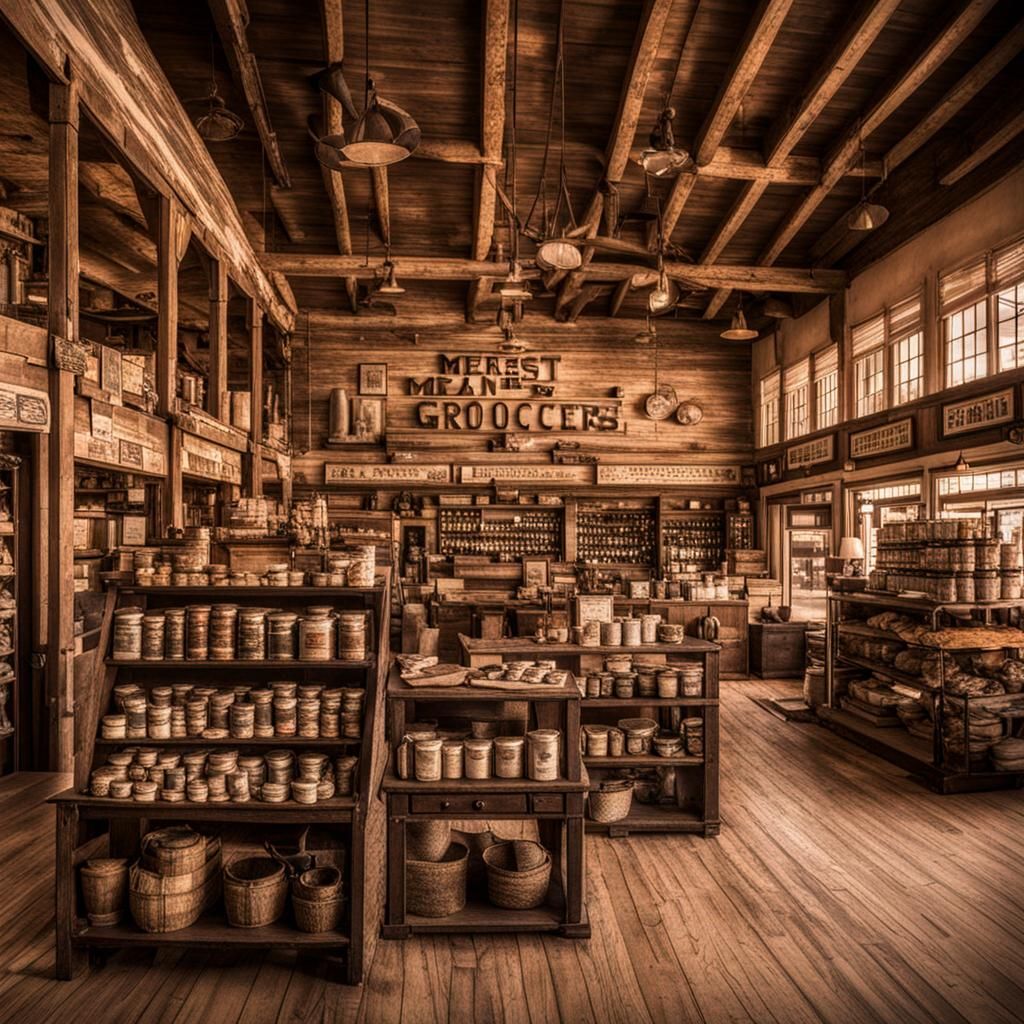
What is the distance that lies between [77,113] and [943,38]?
6.54 meters

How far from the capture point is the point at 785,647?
1025cm

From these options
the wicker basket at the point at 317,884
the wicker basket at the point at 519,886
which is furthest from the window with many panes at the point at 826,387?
the wicker basket at the point at 317,884

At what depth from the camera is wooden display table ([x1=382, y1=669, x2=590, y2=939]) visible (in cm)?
347

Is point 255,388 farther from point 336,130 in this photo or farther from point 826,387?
point 826,387

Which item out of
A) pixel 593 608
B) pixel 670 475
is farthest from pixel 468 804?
pixel 670 475

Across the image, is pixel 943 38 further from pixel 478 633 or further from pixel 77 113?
pixel 478 633

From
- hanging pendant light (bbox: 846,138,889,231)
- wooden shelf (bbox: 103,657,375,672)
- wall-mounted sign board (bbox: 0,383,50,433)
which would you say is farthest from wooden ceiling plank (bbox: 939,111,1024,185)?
wall-mounted sign board (bbox: 0,383,50,433)

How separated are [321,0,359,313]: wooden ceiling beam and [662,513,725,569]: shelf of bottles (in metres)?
6.60

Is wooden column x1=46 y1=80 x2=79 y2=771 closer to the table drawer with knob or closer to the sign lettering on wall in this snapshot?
the table drawer with knob

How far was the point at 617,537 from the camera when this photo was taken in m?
13.5

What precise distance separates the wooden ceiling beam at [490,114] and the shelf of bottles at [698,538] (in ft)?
18.8

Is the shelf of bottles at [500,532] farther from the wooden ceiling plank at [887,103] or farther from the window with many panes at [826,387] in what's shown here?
the wooden ceiling plank at [887,103]

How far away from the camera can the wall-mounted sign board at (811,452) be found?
10695 millimetres

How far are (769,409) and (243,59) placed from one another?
9759mm
